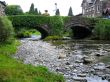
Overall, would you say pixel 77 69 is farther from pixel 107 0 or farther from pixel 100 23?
pixel 107 0

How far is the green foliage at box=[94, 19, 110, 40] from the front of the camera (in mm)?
76688

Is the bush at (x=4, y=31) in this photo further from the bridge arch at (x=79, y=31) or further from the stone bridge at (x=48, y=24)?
the bridge arch at (x=79, y=31)

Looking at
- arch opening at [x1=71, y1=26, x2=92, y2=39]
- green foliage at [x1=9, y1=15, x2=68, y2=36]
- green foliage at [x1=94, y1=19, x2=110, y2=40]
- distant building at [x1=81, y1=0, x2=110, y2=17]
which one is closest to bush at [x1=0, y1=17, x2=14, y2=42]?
green foliage at [x1=94, y1=19, x2=110, y2=40]

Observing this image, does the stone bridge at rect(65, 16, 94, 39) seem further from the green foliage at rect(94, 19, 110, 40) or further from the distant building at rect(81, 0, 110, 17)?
the distant building at rect(81, 0, 110, 17)

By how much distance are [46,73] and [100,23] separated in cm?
6002

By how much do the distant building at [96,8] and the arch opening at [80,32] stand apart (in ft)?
50.1

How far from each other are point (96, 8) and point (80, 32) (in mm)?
24915

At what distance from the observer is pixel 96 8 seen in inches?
4742

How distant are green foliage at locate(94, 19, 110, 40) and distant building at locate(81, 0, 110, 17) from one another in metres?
28.2

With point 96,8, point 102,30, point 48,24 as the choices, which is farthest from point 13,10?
point 102,30

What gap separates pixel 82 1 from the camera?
142250 millimetres

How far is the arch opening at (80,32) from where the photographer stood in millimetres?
90363

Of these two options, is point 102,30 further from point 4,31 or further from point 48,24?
point 4,31

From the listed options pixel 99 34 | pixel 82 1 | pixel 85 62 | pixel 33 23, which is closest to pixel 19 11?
pixel 82 1
